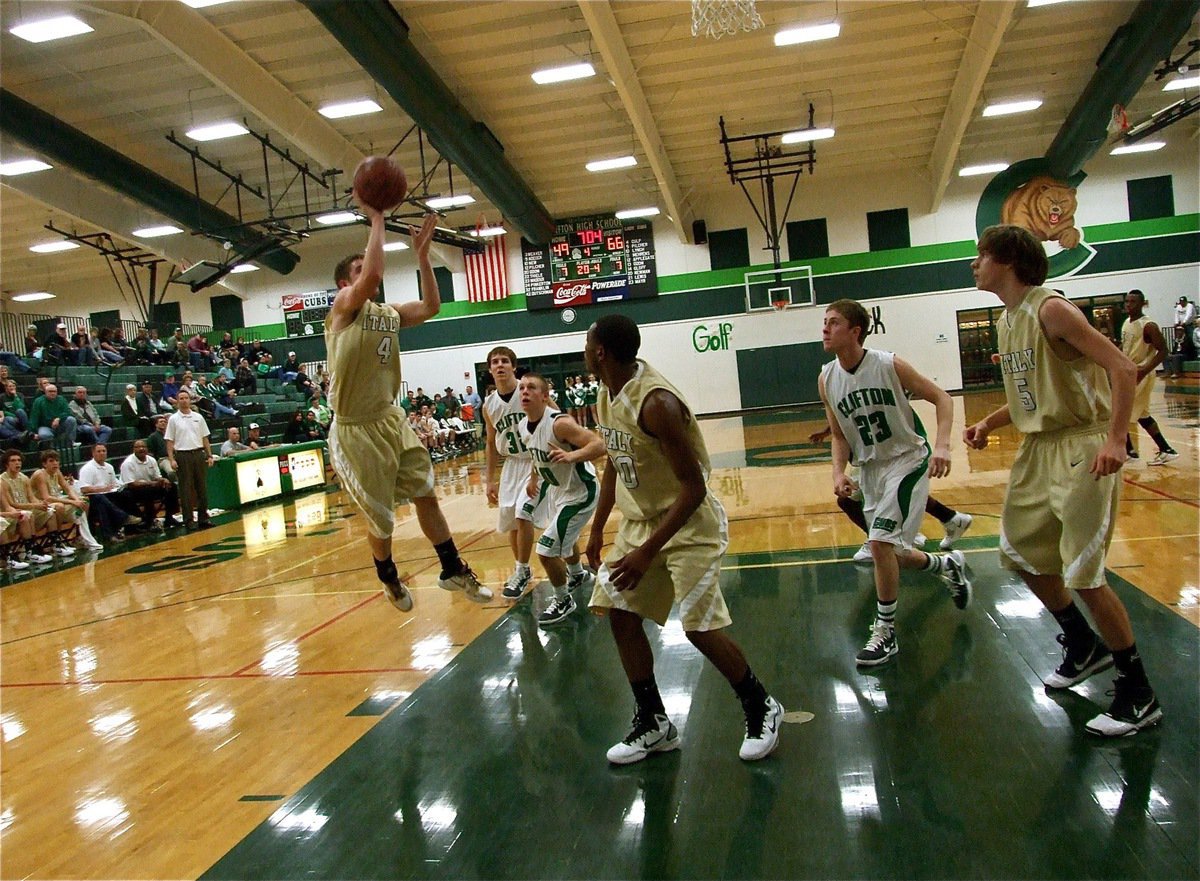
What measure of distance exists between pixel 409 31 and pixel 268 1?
1.88 meters

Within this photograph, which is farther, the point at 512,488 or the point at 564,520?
the point at 512,488

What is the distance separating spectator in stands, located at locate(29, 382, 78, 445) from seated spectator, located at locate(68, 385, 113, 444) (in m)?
0.46

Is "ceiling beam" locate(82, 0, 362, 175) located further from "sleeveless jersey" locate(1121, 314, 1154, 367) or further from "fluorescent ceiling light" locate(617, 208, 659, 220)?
Answer: "sleeveless jersey" locate(1121, 314, 1154, 367)

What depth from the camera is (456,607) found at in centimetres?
539

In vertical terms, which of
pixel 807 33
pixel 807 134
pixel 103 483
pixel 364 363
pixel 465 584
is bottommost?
pixel 465 584

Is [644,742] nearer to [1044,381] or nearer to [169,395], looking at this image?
[1044,381]

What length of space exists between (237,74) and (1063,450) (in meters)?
13.3

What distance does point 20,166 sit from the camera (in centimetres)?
1451

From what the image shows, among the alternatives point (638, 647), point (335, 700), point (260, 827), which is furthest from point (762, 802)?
point (335, 700)

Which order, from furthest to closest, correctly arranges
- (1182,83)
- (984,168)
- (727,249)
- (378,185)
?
(727,249) < (984,168) < (1182,83) < (378,185)

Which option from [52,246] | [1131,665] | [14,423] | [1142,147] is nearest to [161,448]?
[14,423]

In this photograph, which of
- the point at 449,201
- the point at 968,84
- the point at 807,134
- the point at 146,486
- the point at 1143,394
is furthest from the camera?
the point at 449,201

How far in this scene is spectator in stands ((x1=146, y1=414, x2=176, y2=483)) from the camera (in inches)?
443

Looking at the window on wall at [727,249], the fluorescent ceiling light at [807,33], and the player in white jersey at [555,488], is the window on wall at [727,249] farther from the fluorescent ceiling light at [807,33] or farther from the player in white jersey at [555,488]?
the player in white jersey at [555,488]
